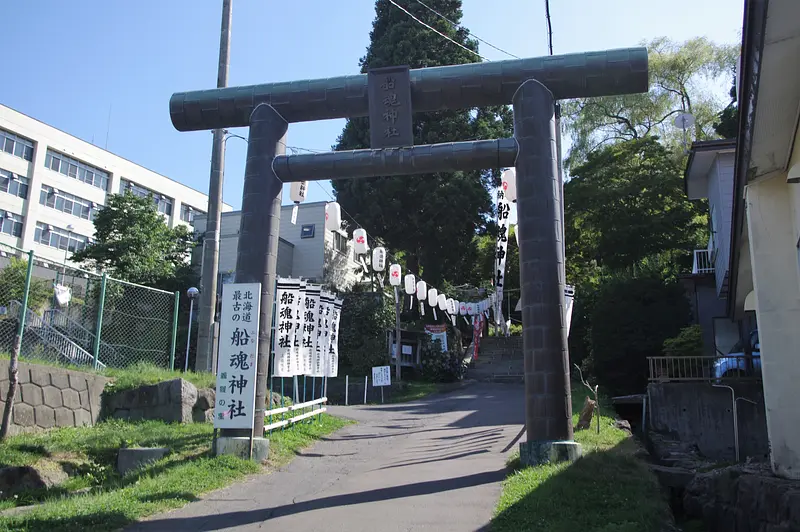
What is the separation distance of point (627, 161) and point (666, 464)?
2181 cm

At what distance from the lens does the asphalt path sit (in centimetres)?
695

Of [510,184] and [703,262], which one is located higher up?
[510,184]

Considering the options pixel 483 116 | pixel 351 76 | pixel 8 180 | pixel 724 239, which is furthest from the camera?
pixel 8 180

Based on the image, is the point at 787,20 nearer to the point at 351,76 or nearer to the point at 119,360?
the point at 351,76

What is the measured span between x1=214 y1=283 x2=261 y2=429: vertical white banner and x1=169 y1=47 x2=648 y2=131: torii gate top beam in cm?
328

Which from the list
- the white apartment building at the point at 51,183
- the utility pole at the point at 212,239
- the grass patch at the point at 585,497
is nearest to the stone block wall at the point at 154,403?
the utility pole at the point at 212,239

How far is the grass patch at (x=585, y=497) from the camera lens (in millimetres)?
6598

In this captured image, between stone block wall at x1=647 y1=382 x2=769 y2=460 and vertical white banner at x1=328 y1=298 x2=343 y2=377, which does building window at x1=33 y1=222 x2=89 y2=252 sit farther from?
stone block wall at x1=647 y1=382 x2=769 y2=460

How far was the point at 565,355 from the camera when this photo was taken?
9.80m

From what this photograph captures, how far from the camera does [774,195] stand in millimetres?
9195

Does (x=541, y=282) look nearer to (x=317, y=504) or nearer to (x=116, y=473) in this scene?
(x=317, y=504)

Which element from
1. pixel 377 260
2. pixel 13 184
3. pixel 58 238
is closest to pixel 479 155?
pixel 377 260

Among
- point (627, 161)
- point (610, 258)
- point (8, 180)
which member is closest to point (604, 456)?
point (610, 258)

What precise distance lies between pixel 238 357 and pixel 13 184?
38.1 meters
